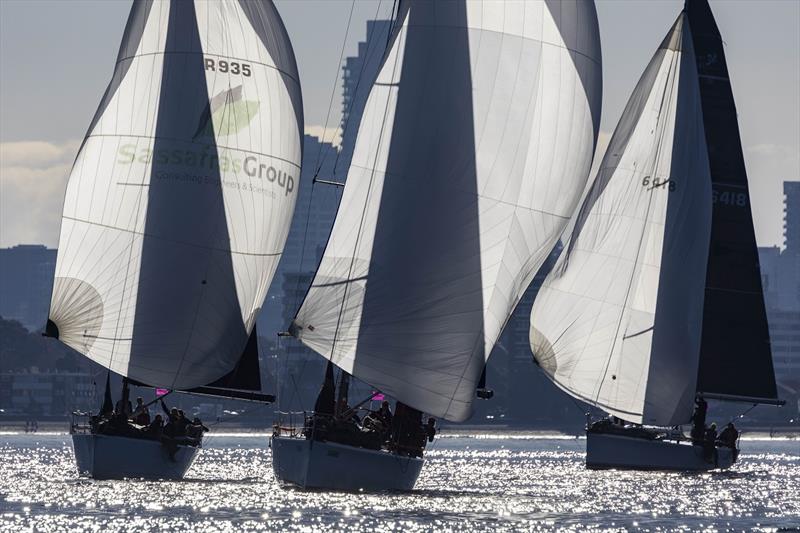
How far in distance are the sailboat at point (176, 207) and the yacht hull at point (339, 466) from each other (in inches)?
236

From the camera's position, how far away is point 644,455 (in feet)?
213

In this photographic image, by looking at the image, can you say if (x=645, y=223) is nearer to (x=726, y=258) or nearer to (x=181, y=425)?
(x=726, y=258)

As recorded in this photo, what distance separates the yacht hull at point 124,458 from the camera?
52.4 metres

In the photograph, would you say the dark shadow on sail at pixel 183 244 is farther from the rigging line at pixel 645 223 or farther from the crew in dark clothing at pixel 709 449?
the crew in dark clothing at pixel 709 449

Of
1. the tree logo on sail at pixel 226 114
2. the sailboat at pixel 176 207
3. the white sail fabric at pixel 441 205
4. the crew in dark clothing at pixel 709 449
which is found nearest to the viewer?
the white sail fabric at pixel 441 205

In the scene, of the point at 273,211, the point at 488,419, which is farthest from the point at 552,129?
the point at 488,419

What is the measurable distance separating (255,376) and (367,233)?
9.87 m

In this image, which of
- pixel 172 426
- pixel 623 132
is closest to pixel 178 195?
pixel 172 426

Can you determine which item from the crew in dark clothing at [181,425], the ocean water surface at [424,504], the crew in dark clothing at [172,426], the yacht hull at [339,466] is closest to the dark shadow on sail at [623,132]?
the ocean water surface at [424,504]

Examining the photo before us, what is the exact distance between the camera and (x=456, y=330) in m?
47.4

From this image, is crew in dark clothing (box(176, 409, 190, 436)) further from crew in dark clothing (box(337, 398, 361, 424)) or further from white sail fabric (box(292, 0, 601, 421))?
white sail fabric (box(292, 0, 601, 421))

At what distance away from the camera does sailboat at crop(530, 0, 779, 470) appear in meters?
63.2

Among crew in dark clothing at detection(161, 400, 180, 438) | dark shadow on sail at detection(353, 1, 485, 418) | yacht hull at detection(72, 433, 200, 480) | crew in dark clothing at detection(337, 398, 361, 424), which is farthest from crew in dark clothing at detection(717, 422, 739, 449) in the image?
crew in dark clothing at detection(337, 398, 361, 424)

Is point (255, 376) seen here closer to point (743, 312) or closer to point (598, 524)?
point (598, 524)
